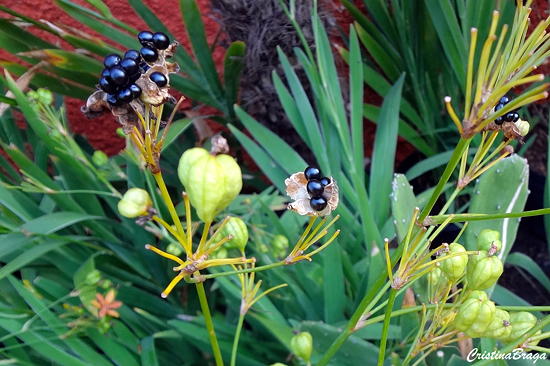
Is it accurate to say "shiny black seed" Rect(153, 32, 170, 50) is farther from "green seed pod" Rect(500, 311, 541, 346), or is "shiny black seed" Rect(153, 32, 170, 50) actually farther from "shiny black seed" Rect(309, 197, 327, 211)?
"green seed pod" Rect(500, 311, 541, 346)

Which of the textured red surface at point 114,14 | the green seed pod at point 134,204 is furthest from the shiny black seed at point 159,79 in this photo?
the textured red surface at point 114,14

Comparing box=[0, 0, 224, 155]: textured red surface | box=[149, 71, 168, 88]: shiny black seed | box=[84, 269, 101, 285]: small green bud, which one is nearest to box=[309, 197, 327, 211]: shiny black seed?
box=[149, 71, 168, 88]: shiny black seed

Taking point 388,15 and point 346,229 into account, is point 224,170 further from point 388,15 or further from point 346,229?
point 388,15

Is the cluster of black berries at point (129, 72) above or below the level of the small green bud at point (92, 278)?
above

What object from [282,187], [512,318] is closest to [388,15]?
[282,187]

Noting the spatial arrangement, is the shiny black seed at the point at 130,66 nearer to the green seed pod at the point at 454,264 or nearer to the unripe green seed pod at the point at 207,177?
the unripe green seed pod at the point at 207,177

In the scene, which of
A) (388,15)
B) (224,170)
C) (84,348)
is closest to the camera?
(224,170)

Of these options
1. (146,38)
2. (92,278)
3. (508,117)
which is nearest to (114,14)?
(92,278)
